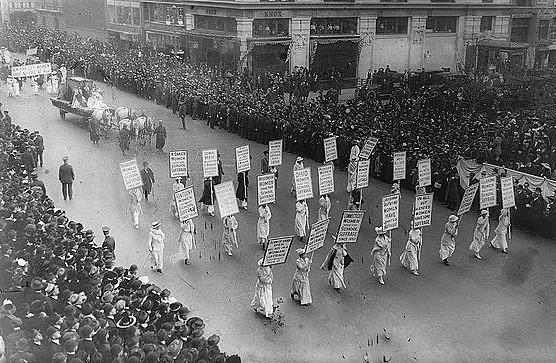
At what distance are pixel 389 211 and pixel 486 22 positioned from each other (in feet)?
106

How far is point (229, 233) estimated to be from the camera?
15703 mm

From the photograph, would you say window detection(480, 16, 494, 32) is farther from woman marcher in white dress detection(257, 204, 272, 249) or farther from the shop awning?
woman marcher in white dress detection(257, 204, 272, 249)

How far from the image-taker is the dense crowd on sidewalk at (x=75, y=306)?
9.24 metres

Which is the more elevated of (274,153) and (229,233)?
(274,153)

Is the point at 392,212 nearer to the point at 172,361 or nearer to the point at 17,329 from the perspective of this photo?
the point at 172,361

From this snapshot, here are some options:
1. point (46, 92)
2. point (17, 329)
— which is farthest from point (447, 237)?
point (46, 92)

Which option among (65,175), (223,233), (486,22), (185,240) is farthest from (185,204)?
(486,22)

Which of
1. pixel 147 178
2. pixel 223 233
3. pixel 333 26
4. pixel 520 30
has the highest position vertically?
pixel 333 26

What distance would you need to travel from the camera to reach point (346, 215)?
13.4 metres

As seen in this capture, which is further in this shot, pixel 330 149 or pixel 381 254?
pixel 330 149

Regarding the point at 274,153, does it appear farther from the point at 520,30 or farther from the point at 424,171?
the point at 520,30

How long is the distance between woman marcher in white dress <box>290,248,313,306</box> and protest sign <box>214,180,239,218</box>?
267 cm

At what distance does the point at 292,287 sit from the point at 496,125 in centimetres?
1648

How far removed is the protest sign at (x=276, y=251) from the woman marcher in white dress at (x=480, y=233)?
5727mm
